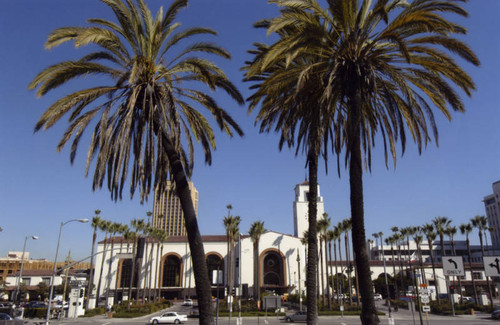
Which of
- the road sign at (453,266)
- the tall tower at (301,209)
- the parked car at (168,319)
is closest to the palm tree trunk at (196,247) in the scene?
the road sign at (453,266)

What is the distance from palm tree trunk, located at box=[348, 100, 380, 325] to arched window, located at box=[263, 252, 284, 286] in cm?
7361

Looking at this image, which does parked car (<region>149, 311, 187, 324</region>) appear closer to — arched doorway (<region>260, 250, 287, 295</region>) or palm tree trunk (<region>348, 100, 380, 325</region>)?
palm tree trunk (<region>348, 100, 380, 325</region>)

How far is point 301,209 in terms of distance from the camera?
9288cm

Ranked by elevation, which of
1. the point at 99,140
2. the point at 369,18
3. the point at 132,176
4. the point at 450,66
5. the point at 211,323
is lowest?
the point at 211,323

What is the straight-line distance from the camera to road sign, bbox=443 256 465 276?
46.7 ft

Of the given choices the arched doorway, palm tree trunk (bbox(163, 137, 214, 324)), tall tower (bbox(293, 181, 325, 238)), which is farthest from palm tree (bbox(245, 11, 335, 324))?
tall tower (bbox(293, 181, 325, 238))

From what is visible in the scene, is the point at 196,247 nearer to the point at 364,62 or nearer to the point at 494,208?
the point at 364,62

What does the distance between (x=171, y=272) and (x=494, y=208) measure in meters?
131

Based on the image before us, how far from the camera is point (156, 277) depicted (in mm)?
82500

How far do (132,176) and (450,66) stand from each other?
12967 millimetres

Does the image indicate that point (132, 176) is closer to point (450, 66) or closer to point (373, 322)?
point (373, 322)

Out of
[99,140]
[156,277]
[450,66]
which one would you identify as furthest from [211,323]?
[156,277]

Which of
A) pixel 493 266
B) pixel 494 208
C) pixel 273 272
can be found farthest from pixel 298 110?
pixel 494 208

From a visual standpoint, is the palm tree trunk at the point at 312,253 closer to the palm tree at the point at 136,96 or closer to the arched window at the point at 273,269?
the palm tree at the point at 136,96
